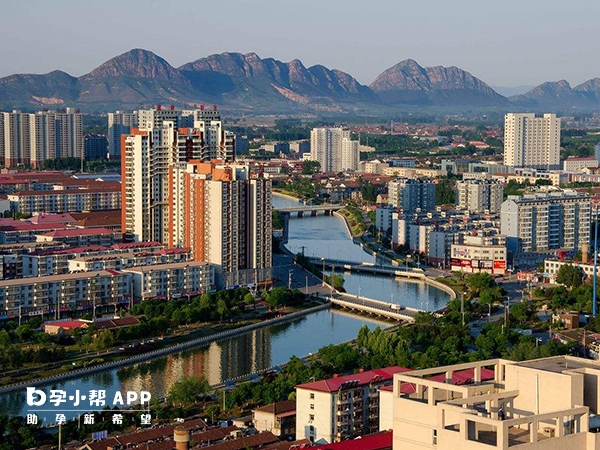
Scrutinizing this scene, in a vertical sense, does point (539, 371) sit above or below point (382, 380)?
above

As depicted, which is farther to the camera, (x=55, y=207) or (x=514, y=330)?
(x=55, y=207)

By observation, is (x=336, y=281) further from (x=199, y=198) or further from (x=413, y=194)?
(x=413, y=194)

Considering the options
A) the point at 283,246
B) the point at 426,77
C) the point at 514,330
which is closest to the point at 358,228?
the point at 283,246

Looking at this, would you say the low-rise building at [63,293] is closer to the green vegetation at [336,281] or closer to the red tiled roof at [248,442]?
the green vegetation at [336,281]

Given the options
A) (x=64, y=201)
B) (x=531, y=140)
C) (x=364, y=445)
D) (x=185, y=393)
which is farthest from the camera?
(x=531, y=140)

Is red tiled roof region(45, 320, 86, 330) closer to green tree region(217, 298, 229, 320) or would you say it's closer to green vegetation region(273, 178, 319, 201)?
green tree region(217, 298, 229, 320)

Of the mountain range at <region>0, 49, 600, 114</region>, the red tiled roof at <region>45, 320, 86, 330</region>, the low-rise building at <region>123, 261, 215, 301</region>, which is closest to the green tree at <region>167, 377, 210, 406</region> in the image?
the red tiled roof at <region>45, 320, 86, 330</region>

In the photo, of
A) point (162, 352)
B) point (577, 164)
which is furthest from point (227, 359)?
point (577, 164)

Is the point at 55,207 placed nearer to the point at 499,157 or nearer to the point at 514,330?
the point at 514,330
